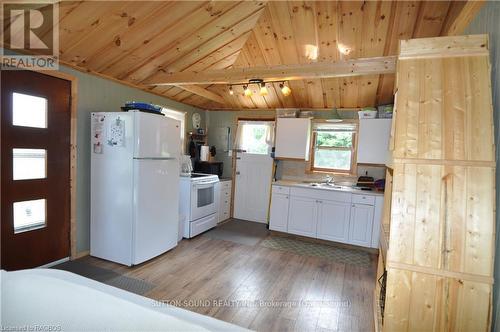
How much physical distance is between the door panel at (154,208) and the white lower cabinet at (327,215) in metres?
1.71

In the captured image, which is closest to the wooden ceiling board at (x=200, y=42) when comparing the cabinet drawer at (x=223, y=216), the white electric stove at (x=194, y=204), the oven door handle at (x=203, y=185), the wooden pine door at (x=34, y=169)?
the wooden pine door at (x=34, y=169)

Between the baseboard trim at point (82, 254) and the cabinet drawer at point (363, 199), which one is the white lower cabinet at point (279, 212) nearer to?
the cabinet drawer at point (363, 199)

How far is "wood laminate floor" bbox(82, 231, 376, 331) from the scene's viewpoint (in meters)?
2.15

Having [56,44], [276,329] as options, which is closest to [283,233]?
[276,329]

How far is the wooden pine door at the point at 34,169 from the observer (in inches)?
94.2

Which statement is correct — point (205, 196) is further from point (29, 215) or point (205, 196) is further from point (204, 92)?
point (29, 215)

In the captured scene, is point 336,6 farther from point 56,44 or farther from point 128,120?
point 56,44

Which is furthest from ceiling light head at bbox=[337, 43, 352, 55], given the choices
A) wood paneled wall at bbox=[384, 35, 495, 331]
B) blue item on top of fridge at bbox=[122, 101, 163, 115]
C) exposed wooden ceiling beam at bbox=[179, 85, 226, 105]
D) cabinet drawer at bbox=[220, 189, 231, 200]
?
cabinet drawer at bbox=[220, 189, 231, 200]

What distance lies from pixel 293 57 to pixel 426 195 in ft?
8.17

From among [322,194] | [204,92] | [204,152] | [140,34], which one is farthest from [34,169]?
[322,194]

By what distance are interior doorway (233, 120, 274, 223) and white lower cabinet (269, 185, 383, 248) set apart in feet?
2.39

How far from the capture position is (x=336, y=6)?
97.6 inches

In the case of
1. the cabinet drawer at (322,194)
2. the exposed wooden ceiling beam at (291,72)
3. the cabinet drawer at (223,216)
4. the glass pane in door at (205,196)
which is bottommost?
the cabinet drawer at (223,216)

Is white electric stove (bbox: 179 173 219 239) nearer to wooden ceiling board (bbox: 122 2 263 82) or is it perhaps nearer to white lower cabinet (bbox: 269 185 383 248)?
white lower cabinet (bbox: 269 185 383 248)
